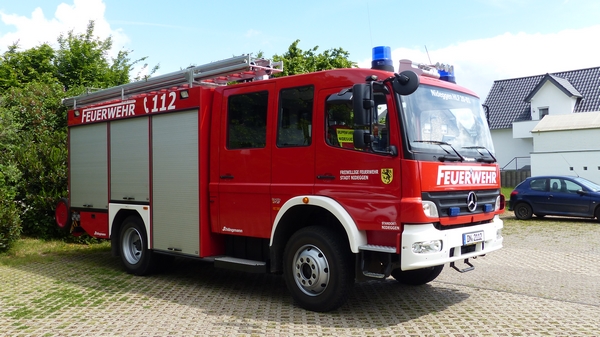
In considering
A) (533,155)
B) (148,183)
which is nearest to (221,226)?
(148,183)

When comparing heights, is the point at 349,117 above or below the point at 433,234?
above

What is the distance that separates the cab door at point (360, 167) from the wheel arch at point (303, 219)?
0.37ft

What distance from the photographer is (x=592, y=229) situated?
599 inches

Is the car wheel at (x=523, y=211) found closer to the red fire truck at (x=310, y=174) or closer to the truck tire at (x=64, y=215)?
the red fire truck at (x=310, y=174)

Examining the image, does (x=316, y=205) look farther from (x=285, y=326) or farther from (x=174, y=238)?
(x=174, y=238)

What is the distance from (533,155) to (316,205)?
889 inches

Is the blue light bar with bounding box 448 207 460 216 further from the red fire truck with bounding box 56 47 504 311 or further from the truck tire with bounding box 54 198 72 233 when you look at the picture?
the truck tire with bounding box 54 198 72 233

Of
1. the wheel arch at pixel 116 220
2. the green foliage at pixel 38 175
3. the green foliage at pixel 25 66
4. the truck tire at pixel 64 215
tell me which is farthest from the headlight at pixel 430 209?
the green foliage at pixel 25 66

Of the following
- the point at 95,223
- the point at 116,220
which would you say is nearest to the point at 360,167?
the point at 116,220

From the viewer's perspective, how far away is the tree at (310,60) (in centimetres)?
2019

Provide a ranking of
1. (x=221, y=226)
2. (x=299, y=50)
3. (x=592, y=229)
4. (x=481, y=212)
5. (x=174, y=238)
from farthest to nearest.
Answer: (x=299, y=50) < (x=592, y=229) < (x=174, y=238) < (x=221, y=226) < (x=481, y=212)

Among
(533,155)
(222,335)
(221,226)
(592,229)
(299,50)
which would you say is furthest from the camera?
(533,155)

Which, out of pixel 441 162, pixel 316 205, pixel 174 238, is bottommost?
pixel 174 238

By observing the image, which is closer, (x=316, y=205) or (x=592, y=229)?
(x=316, y=205)
